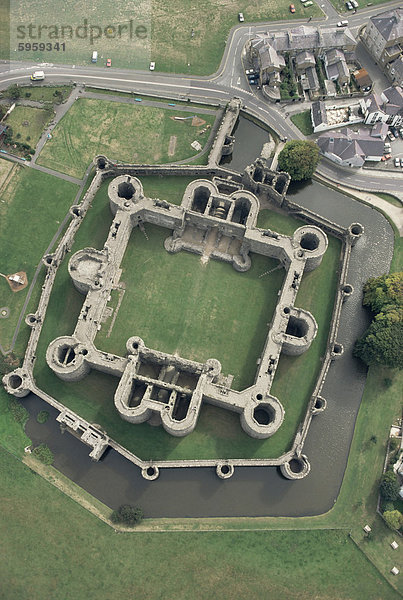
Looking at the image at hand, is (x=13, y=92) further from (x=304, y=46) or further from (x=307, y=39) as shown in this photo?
(x=307, y=39)

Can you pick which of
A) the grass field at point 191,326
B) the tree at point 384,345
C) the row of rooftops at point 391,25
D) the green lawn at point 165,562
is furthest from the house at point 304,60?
the green lawn at point 165,562

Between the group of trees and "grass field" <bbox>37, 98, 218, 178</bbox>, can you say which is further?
"grass field" <bbox>37, 98, 218, 178</bbox>

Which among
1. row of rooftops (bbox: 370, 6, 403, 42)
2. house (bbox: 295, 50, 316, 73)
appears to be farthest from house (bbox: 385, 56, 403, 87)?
house (bbox: 295, 50, 316, 73)

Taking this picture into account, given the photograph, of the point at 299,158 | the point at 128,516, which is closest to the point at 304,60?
the point at 299,158

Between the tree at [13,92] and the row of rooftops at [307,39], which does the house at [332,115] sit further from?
the tree at [13,92]

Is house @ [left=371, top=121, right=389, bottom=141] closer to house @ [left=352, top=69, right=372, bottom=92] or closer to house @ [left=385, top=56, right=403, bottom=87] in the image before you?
house @ [left=352, top=69, right=372, bottom=92]

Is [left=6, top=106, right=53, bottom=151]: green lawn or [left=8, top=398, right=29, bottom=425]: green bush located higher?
[left=6, top=106, right=53, bottom=151]: green lawn
